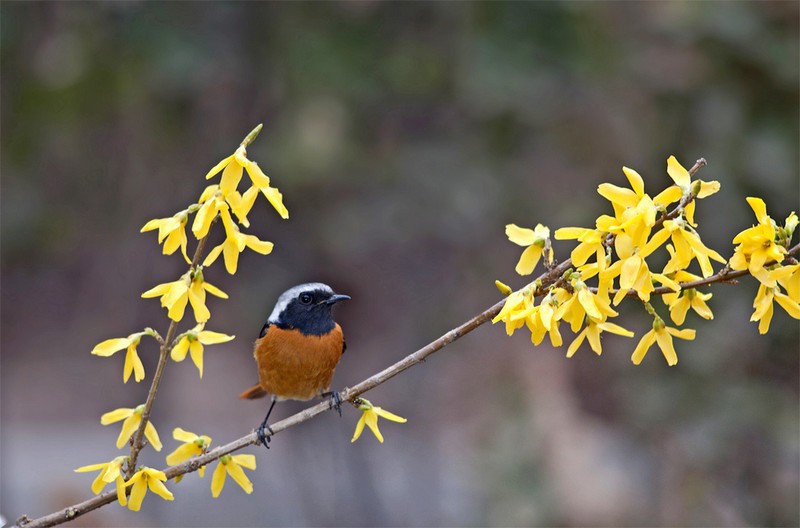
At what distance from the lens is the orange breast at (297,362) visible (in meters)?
3.52

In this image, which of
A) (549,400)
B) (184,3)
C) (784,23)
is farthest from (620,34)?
(549,400)

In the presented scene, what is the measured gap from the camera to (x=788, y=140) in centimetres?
390

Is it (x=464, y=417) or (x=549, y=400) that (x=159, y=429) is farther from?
(x=549, y=400)

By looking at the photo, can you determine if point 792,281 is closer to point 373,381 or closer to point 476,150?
point 373,381

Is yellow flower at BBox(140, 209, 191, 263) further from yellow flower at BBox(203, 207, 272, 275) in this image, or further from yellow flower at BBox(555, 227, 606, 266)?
yellow flower at BBox(555, 227, 606, 266)

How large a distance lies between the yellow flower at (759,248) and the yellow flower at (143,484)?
4.19 feet

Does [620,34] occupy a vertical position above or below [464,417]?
above

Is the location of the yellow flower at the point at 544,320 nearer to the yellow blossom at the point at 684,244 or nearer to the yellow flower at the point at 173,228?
the yellow blossom at the point at 684,244

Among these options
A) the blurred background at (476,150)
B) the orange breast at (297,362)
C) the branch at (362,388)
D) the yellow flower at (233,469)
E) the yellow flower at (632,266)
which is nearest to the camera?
the yellow flower at (632,266)

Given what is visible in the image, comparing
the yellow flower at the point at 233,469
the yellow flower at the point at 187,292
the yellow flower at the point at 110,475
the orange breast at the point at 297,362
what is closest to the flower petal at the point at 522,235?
the yellow flower at the point at 187,292

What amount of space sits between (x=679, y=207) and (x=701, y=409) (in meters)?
2.46

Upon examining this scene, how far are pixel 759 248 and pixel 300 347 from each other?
198 centimetres

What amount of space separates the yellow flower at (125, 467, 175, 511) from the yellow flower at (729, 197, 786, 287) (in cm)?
128

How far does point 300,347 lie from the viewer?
354 cm
